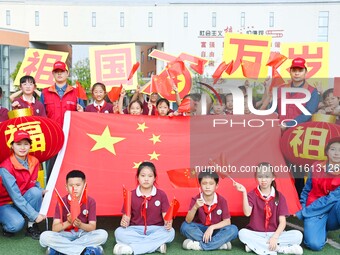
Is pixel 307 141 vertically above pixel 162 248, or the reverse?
pixel 307 141

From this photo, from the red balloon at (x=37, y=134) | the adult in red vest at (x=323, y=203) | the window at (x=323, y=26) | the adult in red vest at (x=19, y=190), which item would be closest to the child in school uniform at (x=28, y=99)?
the red balloon at (x=37, y=134)

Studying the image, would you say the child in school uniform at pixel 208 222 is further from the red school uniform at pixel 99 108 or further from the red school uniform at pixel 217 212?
the red school uniform at pixel 99 108

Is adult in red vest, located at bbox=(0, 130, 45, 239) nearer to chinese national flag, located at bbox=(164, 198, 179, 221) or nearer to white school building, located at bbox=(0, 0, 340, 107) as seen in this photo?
chinese national flag, located at bbox=(164, 198, 179, 221)

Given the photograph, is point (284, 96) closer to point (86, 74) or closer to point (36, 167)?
point (36, 167)

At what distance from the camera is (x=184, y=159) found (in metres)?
4.88

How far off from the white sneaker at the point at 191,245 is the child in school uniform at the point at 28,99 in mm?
2620

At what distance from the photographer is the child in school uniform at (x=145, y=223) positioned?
400 cm

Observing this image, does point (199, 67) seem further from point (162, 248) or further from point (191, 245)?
point (162, 248)

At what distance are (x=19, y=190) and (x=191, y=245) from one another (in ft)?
5.81

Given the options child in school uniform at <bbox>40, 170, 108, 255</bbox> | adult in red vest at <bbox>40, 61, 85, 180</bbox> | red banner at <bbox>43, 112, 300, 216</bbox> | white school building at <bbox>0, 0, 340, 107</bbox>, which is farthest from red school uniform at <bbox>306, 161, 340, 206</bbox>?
white school building at <bbox>0, 0, 340, 107</bbox>

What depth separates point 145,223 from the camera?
13.6ft

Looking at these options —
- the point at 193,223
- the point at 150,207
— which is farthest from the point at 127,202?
the point at 193,223

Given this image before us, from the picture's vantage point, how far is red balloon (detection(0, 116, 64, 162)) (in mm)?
4637

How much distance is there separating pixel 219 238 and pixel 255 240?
33 cm
